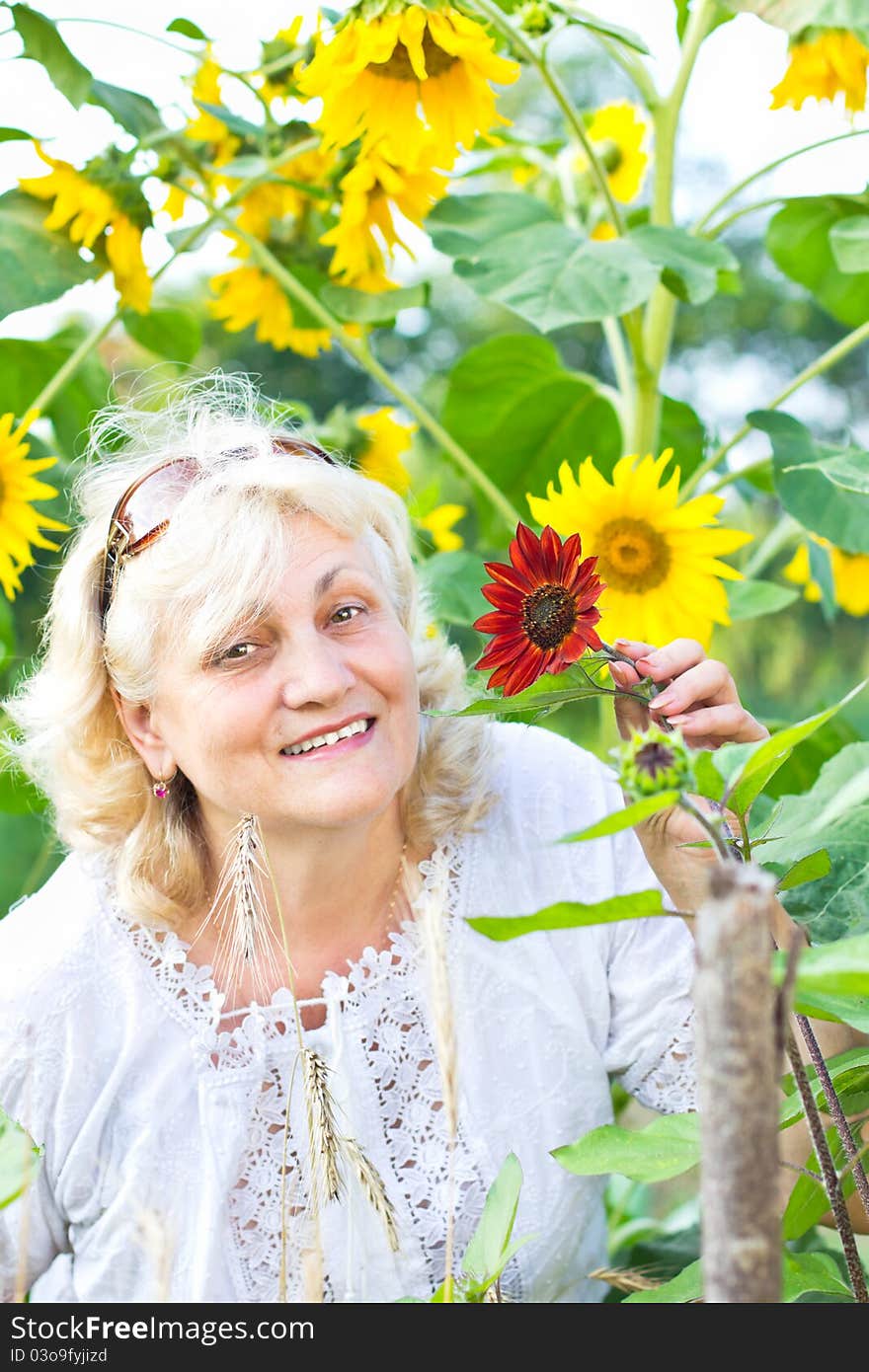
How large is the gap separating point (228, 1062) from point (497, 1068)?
0.71ft

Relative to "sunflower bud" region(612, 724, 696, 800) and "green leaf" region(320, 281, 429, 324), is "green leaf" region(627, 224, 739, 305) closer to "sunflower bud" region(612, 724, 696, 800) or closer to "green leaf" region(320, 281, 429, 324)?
"green leaf" region(320, 281, 429, 324)

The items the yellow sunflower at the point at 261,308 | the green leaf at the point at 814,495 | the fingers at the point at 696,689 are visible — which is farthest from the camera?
the yellow sunflower at the point at 261,308

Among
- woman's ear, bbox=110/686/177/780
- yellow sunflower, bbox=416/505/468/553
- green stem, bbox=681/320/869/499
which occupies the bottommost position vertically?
woman's ear, bbox=110/686/177/780

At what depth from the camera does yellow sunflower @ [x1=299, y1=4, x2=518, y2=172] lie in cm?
90

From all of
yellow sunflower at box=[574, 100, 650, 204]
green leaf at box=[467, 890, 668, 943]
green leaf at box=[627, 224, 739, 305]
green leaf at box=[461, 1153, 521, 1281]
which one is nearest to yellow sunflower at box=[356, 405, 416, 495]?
yellow sunflower at box=[574, 100, 650, 204]

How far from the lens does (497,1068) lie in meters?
1.11

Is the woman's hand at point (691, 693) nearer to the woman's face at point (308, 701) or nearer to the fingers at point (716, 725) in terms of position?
the fingers at point (716, 725)

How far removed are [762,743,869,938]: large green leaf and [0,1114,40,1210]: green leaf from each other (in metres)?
0.31

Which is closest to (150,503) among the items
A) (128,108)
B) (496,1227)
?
(128,108)

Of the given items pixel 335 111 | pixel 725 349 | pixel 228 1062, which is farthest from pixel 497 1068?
pixel 725 349

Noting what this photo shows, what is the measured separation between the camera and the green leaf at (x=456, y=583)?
116 centimetres

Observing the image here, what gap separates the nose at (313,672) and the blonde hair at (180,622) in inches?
2.1

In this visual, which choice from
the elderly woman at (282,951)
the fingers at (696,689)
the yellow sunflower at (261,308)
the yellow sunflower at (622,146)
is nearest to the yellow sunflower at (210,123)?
the yellow sunflower at (261,308)
